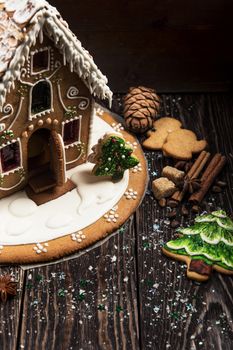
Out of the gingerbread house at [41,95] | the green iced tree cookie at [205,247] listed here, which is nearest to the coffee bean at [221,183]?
the green iced tree cookie at [205,247]

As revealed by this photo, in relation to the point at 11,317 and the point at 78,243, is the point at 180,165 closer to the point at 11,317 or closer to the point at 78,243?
the point at 78,243

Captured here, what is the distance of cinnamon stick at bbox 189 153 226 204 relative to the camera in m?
1.95

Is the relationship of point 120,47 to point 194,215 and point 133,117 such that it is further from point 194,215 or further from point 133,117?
point 194,215

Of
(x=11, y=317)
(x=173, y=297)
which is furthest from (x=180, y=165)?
(x=11, y=317)

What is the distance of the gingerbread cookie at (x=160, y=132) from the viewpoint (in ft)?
6.88

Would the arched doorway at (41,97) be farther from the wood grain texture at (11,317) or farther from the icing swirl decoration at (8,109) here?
the wood grain texture at (11,317)

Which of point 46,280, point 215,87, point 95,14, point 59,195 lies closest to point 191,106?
point 215,87

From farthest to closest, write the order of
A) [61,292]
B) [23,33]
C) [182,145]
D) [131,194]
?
1. [182,145]
2. [131,194]
3. [61,292]
4. [23,33]

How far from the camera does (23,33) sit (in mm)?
1621

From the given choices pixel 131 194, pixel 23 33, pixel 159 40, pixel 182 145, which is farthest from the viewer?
pixel 159 40

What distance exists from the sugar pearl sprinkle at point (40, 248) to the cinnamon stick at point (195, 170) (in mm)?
388

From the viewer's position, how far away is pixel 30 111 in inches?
69.7

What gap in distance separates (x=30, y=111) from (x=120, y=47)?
62 centimetres

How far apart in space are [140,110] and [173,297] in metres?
0.62
